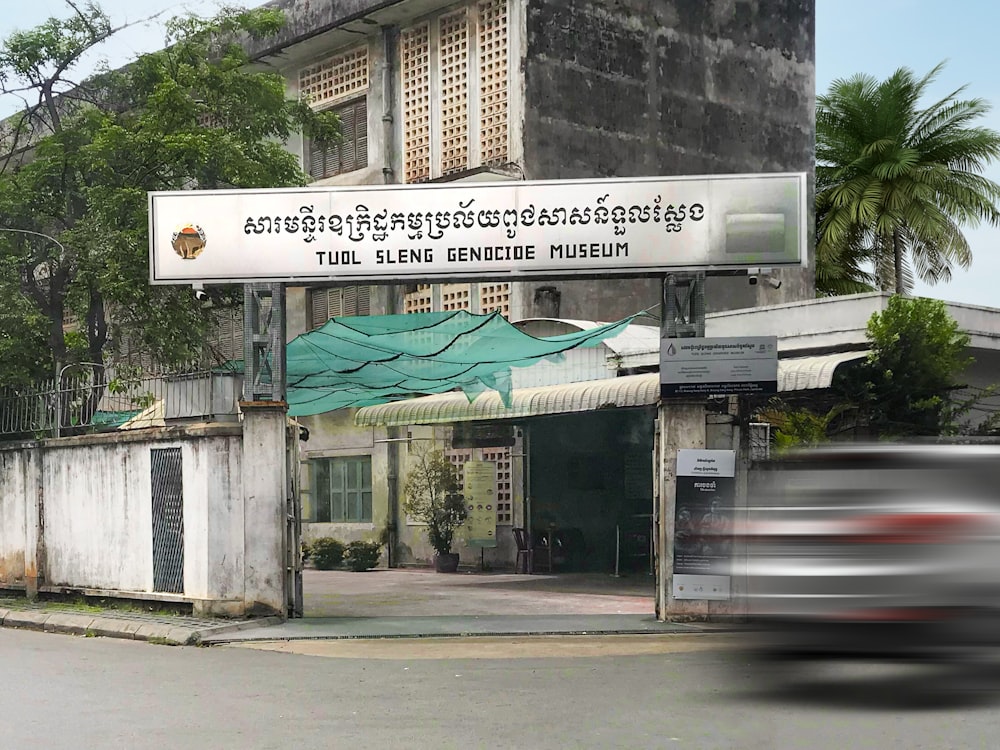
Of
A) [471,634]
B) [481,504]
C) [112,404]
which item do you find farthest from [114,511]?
[481,504]

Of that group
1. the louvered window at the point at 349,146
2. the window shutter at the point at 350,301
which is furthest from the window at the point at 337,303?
the louvered window at the point at 349,146

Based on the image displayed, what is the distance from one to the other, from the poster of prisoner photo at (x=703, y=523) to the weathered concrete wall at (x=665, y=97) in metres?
10.5

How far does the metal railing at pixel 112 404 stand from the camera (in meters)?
16.5

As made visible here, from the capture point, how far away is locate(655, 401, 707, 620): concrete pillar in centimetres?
1404

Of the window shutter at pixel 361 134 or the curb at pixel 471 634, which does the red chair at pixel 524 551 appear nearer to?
the window shutter at pixel 361 134

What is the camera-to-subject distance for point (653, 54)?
26531 mm

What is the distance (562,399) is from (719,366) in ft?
22.4

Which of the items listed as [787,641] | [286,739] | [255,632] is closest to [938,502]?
[787,641]

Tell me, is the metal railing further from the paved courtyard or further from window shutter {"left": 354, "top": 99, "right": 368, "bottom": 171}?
window shutter {"left": 354, "top": 99, "right": 368, "bottom": 171}

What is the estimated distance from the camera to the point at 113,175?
2073 cm

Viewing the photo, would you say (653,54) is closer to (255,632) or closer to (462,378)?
(462,378)

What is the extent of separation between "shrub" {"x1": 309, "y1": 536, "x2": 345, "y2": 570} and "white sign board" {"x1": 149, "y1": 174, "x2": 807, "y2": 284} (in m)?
13.0

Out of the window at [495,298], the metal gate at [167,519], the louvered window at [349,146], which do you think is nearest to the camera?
the metal gate at [167,519]

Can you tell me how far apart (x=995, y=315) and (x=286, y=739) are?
16.6 meters
